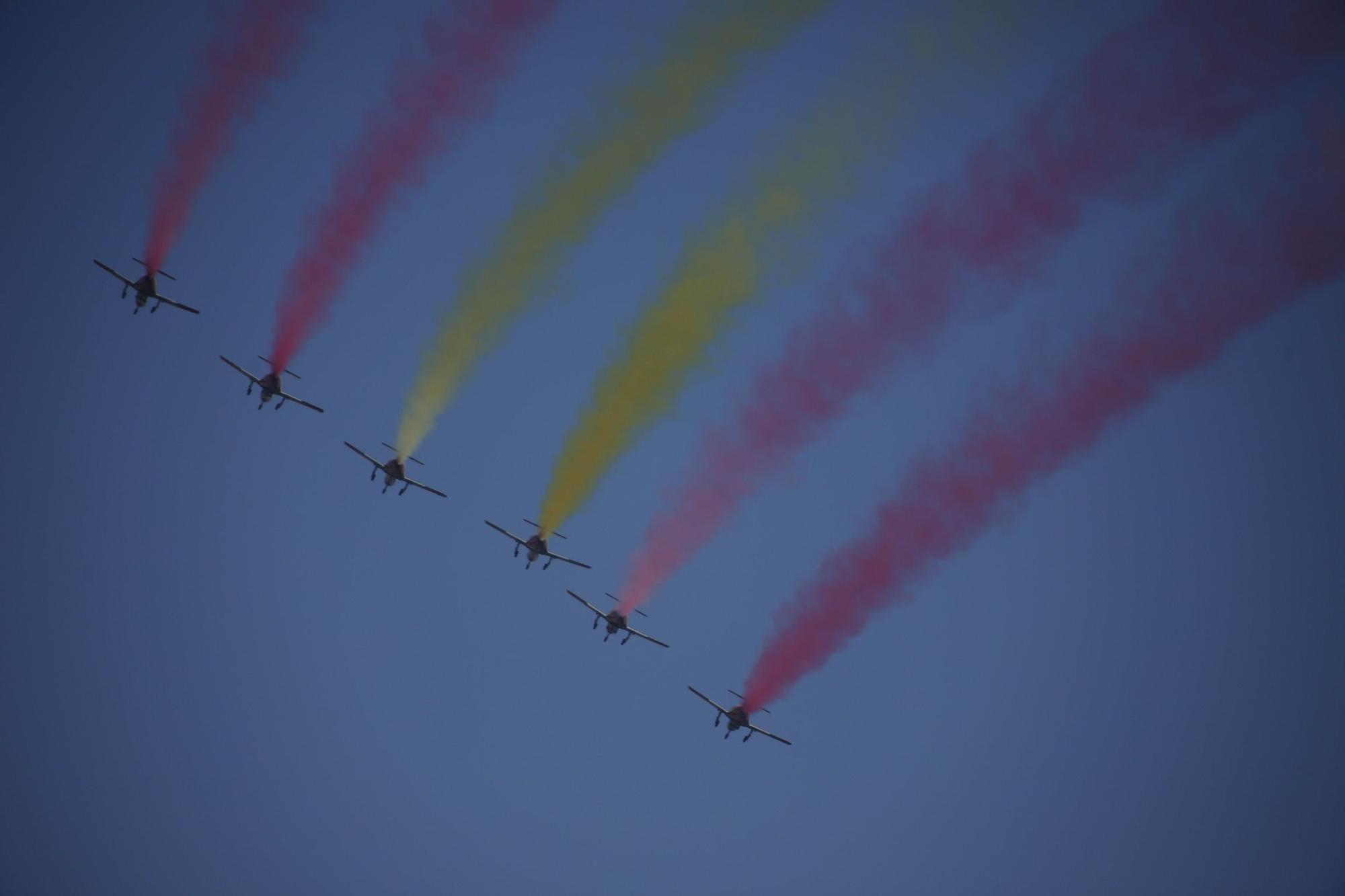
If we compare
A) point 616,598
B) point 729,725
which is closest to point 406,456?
point 616,598

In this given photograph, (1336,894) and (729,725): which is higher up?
(1336,894)

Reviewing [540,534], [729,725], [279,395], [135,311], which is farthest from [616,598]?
[135,311]

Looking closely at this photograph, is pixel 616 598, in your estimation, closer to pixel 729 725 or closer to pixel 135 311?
pixel 729 725

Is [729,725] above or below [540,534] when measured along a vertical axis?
below

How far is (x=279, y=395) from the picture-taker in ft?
118

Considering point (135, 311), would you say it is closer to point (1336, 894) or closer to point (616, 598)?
point (616, 598)

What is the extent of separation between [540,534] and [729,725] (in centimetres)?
871

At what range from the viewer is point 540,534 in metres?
36.7

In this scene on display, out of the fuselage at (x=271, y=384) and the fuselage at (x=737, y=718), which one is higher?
the fuselage at (x=271, y=384)

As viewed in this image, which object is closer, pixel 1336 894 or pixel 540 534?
pixel 540 534

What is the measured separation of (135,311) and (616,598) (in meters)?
17.5

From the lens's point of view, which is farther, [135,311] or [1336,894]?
[1336,894]

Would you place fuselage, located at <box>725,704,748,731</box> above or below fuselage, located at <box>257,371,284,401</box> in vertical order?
below

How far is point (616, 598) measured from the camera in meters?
35.8
